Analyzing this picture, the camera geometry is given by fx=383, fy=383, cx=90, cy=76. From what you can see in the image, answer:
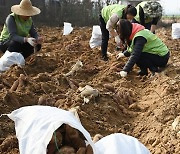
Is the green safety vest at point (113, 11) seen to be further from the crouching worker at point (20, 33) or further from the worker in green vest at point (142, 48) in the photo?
the crouching worker at point (20, 33)

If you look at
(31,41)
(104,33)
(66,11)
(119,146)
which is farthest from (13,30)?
(66,11)

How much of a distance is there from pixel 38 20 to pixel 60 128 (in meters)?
13.1

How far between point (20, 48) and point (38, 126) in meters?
4.01

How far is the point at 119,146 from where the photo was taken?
2.33 metres

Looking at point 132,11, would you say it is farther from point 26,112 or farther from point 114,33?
point 26,112

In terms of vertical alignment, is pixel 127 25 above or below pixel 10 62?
above

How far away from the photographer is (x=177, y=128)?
10.2 ft

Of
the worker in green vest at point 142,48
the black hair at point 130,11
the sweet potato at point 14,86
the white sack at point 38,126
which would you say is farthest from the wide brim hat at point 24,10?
the white sack at point 38,126

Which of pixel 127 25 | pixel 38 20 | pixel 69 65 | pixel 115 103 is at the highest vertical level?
pixel 127 25

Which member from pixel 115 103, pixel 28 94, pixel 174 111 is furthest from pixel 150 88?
pixel 28 94

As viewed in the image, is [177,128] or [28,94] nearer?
[177,128]

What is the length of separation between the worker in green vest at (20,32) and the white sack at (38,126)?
3.51 metres

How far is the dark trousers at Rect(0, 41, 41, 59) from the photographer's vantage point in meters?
5.88

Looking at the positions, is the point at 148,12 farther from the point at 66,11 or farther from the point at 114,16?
the point at 66,11
